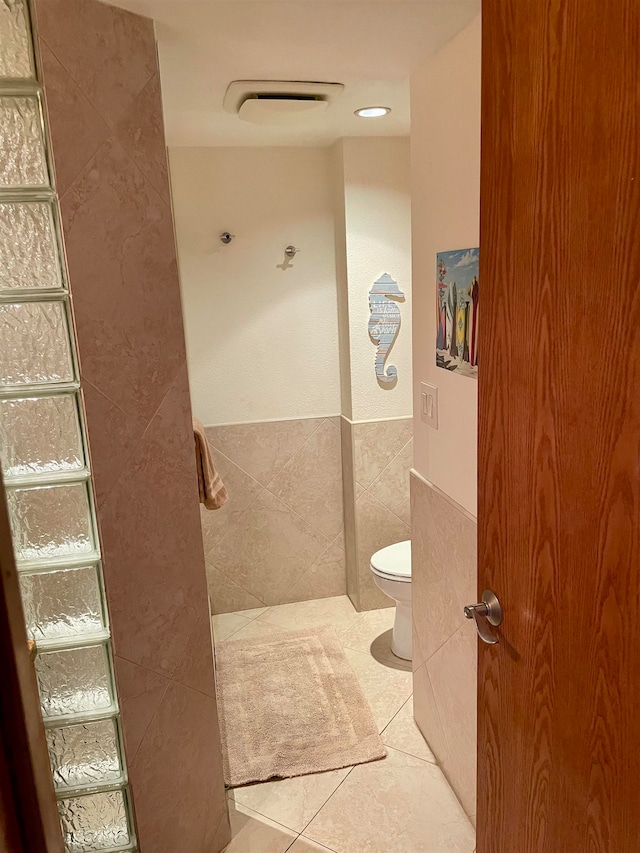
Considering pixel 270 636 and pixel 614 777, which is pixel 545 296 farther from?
pixel 270 636

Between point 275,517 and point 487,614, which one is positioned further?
point 275,517

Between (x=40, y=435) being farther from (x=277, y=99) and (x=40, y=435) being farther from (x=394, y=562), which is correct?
(x=394, y=562)

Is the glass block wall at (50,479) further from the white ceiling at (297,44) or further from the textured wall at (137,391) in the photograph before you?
the white ceiling at (297,44)

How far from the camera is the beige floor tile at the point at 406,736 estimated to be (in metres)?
2.25

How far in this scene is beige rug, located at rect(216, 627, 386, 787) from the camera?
2.22 meters

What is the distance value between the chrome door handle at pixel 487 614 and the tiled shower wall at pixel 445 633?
526 mm

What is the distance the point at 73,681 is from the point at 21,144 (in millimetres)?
1196

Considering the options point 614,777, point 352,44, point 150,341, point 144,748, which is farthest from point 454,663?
point 352,44

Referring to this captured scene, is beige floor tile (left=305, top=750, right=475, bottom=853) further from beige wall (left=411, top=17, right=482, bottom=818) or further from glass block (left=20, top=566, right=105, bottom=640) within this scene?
glass block (left=20, top=566, right=105, bottom=640)

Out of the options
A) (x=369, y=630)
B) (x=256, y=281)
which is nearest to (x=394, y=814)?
(x=369, y=630)

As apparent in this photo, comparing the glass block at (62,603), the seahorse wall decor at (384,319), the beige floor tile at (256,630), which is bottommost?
the beige floor tile at (256,630)

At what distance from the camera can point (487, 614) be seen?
1.21 m

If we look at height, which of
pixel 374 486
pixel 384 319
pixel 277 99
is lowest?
pixel 374 486

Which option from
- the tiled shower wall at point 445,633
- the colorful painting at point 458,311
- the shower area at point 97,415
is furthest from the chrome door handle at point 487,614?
the shower area at point 97,415
